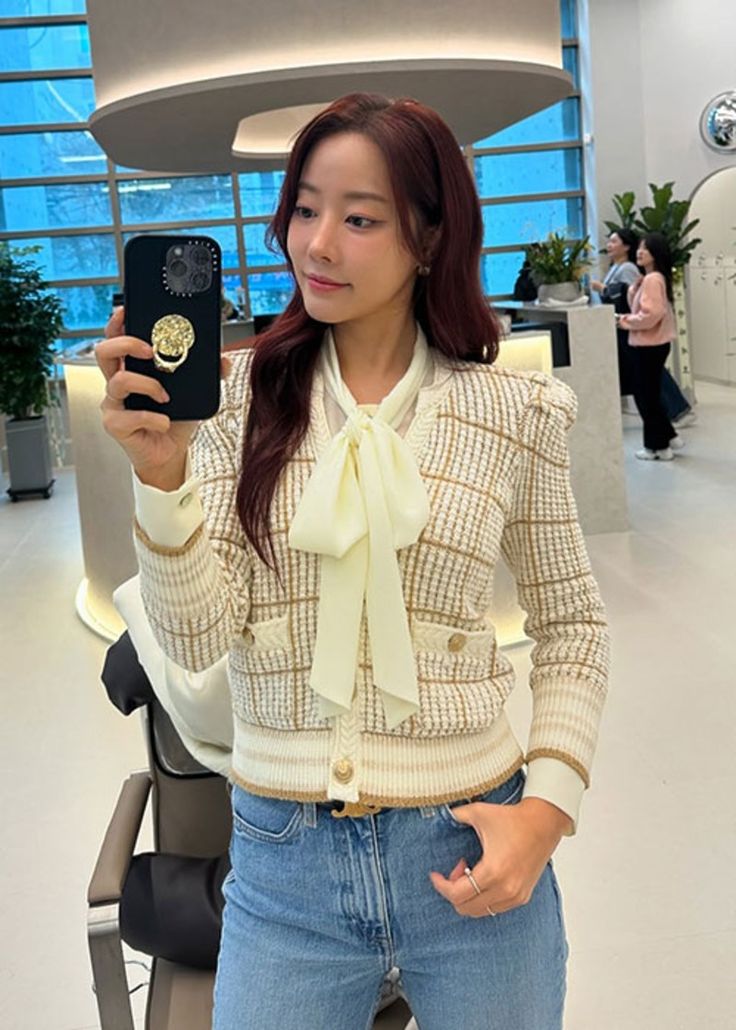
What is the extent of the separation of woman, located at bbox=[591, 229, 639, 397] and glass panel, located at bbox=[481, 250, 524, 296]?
13.5ft

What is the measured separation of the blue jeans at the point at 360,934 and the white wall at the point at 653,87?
13.8 metres

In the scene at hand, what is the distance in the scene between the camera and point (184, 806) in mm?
2070

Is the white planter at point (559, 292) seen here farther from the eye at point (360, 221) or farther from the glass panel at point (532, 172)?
the glass panel at point (532, 172)

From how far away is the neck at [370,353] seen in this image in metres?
1.37

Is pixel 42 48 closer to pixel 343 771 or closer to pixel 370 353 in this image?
pixel 370 353

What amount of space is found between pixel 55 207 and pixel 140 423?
14244mm

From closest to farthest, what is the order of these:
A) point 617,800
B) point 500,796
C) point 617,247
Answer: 1. point 500,796
2. point 617,800
3. point 617,247

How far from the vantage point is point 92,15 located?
596 cm

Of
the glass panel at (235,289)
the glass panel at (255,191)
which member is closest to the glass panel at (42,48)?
the glass panel at (255,191)

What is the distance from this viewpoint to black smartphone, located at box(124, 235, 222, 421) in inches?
43.7

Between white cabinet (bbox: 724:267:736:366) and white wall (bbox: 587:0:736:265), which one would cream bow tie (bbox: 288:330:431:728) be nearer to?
white cabinet (bbox: 724:267:736:366)

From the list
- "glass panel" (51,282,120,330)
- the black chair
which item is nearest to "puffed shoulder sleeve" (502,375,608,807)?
the black chair

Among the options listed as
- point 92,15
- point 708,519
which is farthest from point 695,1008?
point 92,15

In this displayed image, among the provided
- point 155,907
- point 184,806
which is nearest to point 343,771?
point 155,907
